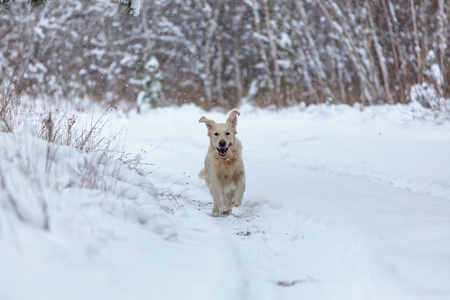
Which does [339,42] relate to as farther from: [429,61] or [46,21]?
[46,21]

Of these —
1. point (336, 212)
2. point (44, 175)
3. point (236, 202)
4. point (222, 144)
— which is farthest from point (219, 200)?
point (44, 175)

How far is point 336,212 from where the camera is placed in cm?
446

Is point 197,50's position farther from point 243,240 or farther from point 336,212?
point 243,240

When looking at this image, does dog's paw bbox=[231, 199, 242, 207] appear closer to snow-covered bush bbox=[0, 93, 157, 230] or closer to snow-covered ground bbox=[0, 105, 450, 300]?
snow-covered ground bbox=[0, 105, 450, 300]

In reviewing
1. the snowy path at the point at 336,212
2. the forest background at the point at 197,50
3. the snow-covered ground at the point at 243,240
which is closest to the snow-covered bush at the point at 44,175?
the snow-covered ground at the point at 243,240

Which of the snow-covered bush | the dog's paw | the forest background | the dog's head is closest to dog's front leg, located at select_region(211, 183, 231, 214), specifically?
the dog's paw

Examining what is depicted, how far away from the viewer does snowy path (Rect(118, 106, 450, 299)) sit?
9.39ft

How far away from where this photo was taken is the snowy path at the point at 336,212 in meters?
2.86

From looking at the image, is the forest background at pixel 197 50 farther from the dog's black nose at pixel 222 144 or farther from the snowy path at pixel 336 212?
the dog's black nose at pixel 222 144

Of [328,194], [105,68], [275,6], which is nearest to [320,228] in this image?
[328,194]

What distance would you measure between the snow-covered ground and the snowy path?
1cm

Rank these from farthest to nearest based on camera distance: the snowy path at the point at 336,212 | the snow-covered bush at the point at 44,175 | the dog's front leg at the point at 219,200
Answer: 1. the dog's front leg at the point at 219,200
2. the snowy path at the point at 336,212
3. the snow-covered bush at the point at 44,175

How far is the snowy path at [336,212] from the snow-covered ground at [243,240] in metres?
0.01

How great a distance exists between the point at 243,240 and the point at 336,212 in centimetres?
98
